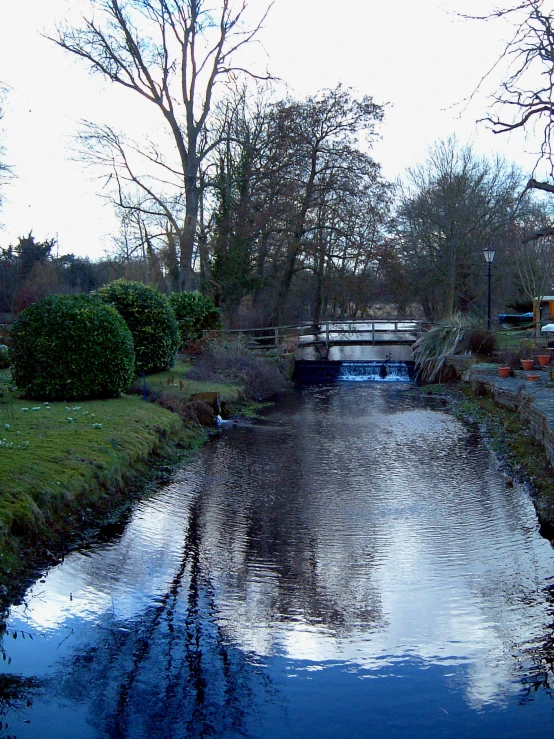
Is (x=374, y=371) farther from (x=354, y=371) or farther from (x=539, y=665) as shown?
(x=539, y=665)

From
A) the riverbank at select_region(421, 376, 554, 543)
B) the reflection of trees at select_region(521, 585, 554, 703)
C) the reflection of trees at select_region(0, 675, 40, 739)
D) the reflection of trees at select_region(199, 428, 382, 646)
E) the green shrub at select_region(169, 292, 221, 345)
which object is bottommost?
the reflection of trees at select_region(521, 585, 554, 703)

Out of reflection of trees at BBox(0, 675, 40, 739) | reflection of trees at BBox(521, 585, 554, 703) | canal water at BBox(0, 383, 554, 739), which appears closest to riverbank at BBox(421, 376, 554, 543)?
canal water at BBox(0, 383, 554, 739)

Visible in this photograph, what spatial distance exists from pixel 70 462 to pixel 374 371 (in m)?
17.0

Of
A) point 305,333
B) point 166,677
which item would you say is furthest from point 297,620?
point 305,333

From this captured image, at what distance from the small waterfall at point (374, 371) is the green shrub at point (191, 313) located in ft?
16.3

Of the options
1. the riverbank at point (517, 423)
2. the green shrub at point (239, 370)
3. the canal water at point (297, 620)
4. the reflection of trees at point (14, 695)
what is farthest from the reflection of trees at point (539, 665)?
the green shrub at point (239, 370)

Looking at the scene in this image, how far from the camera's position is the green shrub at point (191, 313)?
22.9 metres

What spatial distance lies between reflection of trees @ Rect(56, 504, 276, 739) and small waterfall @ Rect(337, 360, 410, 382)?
746 inches

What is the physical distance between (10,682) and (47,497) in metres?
2.84

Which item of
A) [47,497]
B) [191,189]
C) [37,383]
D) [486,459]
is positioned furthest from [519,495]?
[191,189]

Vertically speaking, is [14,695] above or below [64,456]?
below

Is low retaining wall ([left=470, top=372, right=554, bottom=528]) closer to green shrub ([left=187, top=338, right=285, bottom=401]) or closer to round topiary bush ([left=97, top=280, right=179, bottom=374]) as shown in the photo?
green shrub ([left=187, top=338, right=285, bottom=401])

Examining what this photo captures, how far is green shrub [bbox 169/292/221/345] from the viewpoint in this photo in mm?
22859

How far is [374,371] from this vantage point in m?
24.4
